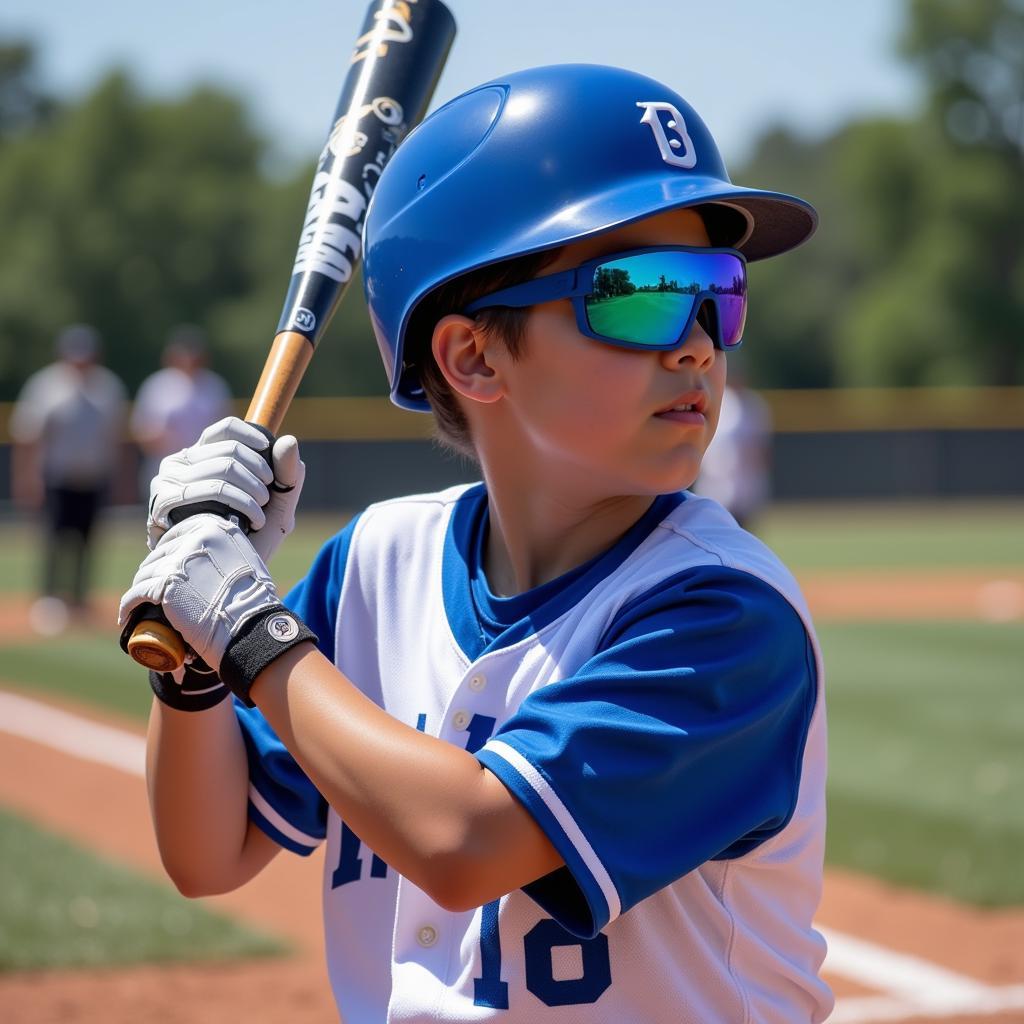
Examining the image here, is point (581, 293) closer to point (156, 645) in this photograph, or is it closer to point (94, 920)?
point (156, 645)

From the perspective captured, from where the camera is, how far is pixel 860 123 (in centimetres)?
4969

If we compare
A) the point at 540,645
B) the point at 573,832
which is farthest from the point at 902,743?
the point at 573,832

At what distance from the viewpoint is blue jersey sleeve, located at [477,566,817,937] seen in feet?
5.55

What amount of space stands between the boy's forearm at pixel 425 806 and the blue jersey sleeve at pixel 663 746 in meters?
0.03

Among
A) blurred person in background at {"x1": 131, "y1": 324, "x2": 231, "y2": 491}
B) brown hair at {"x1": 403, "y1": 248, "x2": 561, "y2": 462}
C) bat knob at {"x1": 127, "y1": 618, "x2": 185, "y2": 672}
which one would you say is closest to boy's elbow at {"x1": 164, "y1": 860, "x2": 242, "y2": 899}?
bat knob at {"x1": 127, "y1": 618, "x2": 185, "y2": 672}

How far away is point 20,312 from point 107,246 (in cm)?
410

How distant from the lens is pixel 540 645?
6.42 ft

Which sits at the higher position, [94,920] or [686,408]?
[686,408]

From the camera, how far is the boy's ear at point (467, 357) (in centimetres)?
200

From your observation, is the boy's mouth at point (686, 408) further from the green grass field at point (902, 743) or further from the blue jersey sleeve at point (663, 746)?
the green grass field at point (902, 743)

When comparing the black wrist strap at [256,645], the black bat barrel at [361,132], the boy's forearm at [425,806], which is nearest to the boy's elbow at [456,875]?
the boy's forearm at [425,806]

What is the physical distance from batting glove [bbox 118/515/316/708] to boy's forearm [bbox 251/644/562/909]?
0.38ft

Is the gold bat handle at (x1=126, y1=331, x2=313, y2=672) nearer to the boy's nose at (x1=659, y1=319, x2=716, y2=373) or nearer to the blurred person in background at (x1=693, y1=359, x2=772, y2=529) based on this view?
the boy's nose at (x1=659, y1=319, x2=716, y2=373)

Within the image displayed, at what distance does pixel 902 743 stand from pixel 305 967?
12.4 feet
